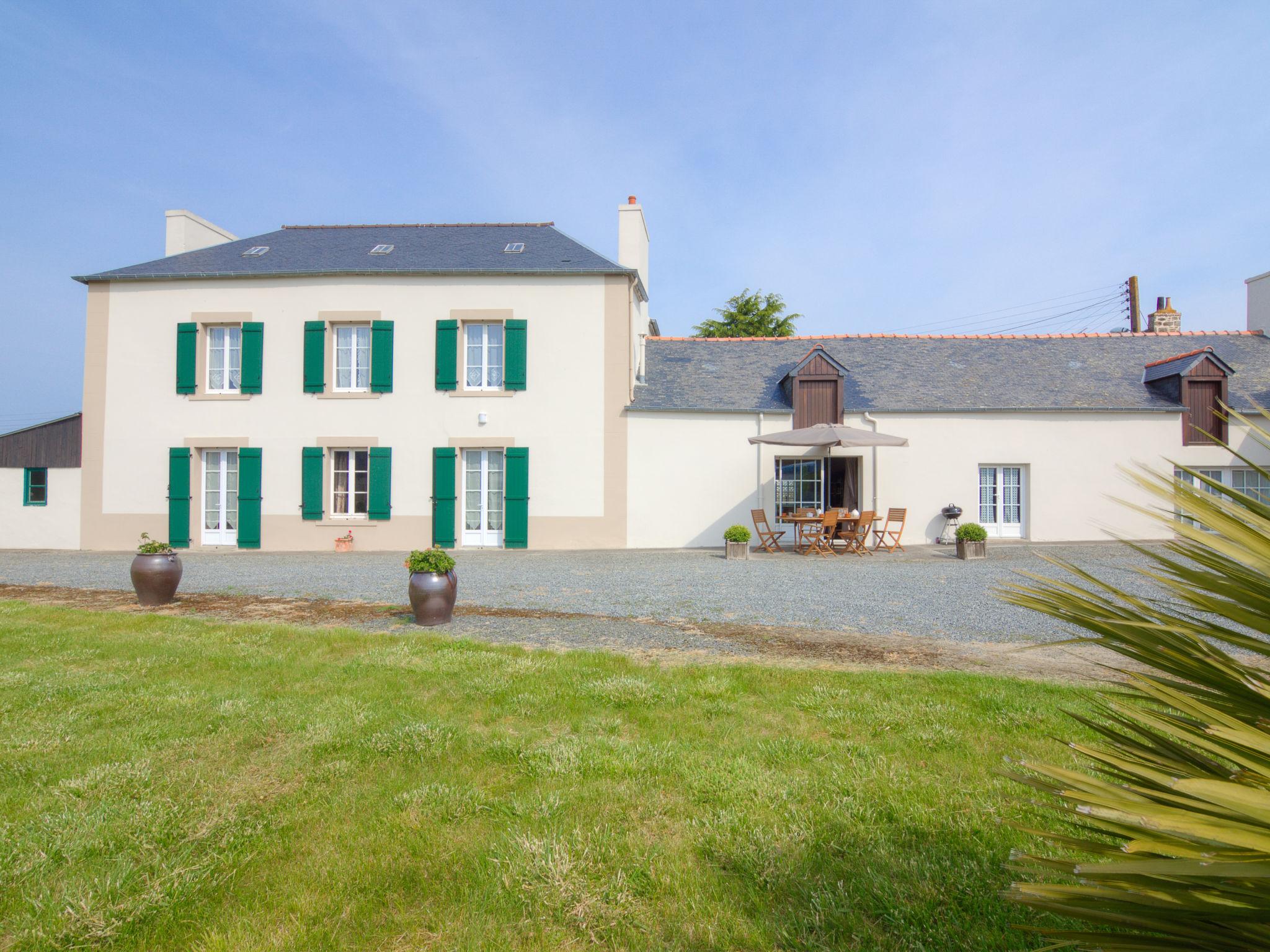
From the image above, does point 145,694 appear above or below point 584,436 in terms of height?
below

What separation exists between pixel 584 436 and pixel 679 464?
2.02 meters

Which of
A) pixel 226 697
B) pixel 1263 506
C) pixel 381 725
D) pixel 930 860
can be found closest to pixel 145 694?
pixel 226 697

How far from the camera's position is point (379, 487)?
14383 mm

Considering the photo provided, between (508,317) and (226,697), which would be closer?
(226,697)

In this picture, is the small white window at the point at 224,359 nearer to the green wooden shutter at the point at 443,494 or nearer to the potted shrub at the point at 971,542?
the green wooden shutter at the point at 443,494

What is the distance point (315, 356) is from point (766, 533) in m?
9.96

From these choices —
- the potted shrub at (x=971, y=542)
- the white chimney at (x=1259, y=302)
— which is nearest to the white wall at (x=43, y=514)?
the potted shrub at (x=971, y=542)

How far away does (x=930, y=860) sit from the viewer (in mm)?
2328

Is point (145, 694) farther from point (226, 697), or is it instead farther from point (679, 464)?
point (679, 464)

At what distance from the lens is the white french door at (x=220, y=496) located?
14766mm

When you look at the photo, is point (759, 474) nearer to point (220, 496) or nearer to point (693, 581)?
point (693, 581)

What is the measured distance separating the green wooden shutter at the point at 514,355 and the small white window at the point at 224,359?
576 centimetres

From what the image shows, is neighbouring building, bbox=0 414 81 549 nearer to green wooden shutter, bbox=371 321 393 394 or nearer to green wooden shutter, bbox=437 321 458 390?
green wooden shutter, bbox=371 321 393 394

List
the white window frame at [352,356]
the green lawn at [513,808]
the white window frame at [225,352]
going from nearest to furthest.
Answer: the green lawn at [513,808] < the white window frame at [352,356] < the white window frame at [225,352]
